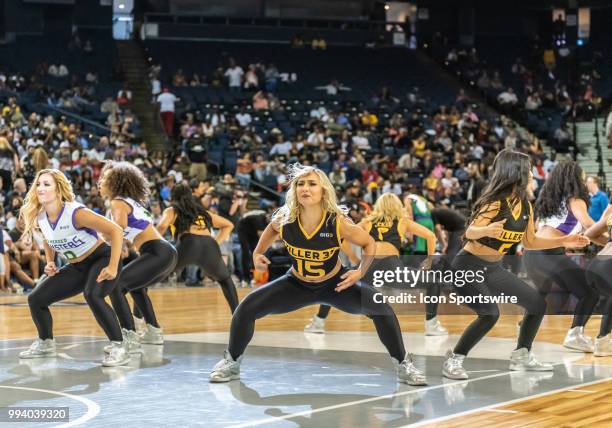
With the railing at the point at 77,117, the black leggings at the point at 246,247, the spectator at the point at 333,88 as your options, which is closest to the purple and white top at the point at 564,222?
the black leggings at the point at 246,247

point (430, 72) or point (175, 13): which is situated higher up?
point (175, 13)

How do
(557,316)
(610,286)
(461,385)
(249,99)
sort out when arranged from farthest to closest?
(249,99)
(557,316)
(610,286)
(461,385)

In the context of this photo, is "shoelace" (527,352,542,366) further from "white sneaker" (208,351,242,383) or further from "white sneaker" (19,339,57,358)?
"white sneaker" (19,339,57,358)

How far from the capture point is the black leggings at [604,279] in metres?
8.55

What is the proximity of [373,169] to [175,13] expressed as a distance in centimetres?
1205

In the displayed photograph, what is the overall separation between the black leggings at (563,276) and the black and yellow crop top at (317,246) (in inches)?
116

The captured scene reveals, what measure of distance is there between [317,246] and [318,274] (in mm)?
203

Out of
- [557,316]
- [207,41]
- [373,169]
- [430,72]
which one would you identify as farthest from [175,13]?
[557,316]

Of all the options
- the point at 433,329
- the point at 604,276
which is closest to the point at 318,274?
the point at 604,276

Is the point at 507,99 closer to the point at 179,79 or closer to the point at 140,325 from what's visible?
the point at 179,79

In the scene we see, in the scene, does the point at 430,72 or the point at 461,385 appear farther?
the point at 430,72

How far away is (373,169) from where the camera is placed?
2264 cm

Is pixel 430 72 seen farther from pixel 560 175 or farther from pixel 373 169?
pixel 560 175

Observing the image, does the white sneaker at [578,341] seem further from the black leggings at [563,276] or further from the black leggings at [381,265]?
the black leggings at [381,265]
